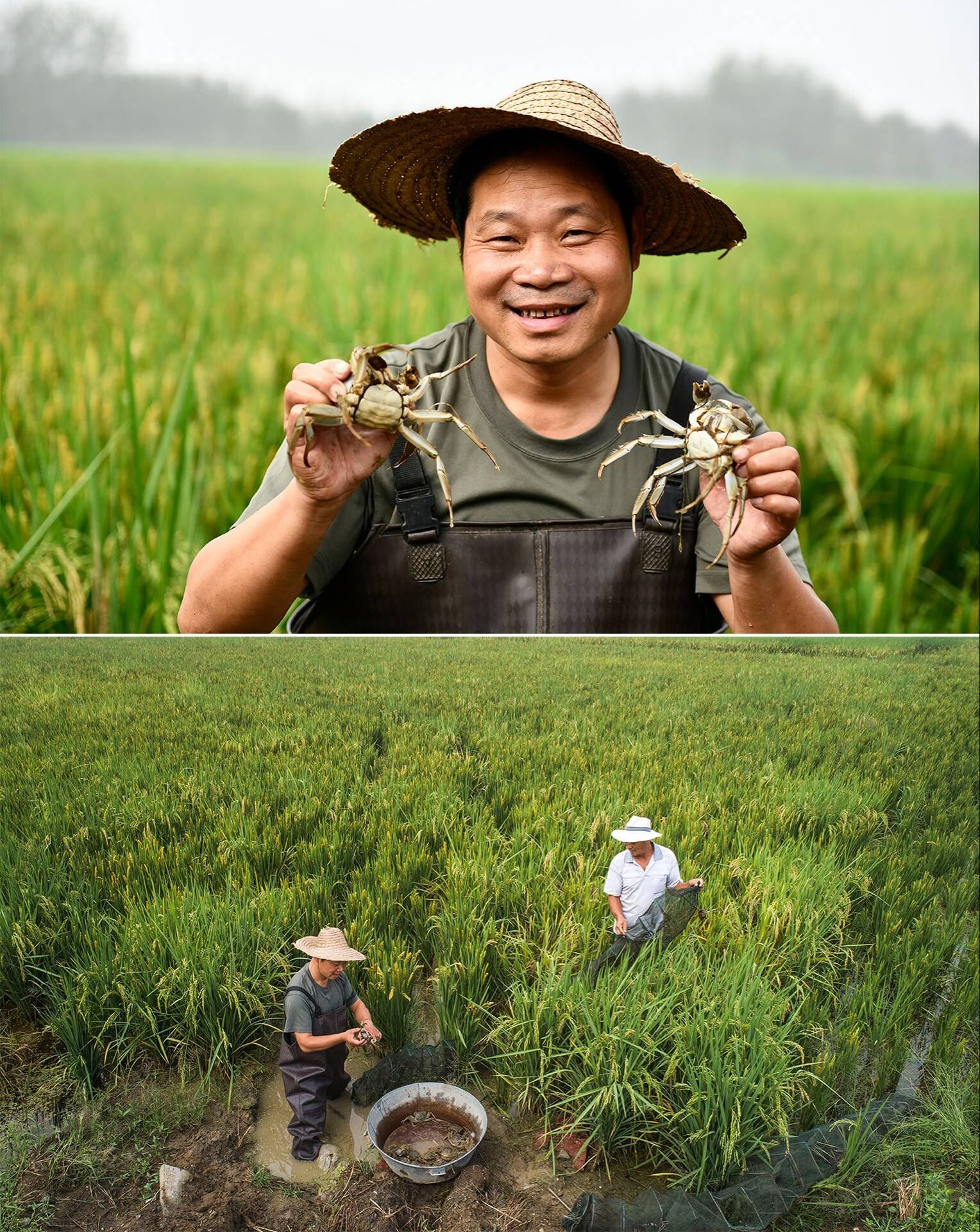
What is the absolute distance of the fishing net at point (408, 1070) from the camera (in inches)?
67.1

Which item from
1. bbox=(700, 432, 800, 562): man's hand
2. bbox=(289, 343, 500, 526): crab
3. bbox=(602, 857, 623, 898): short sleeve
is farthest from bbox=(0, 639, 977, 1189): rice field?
bbox=(289, 343, 500, 526): crab

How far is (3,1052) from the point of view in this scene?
1.67m

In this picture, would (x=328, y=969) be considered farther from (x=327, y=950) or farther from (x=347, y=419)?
(x=347, y=419)

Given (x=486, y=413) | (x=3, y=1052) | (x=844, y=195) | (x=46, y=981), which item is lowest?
(x=3, y=1052)

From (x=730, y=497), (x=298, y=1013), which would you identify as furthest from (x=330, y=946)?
(x=730, y=497)

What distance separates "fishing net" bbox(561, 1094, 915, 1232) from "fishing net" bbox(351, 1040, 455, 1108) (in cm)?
29

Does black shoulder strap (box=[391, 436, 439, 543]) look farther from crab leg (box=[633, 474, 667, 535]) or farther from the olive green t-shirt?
crab leg (box=[633, 474, 667, 535])

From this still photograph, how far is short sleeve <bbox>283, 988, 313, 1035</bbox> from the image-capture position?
65.7 inches

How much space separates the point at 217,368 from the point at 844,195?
1177 millimetres

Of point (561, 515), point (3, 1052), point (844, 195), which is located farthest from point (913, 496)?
point (3, 1052)

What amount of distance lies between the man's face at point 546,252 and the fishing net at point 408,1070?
3.65 ft

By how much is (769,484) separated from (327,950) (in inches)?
39.0

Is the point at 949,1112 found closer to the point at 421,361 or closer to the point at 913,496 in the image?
the point at 913,496

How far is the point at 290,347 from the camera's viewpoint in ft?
5.52
